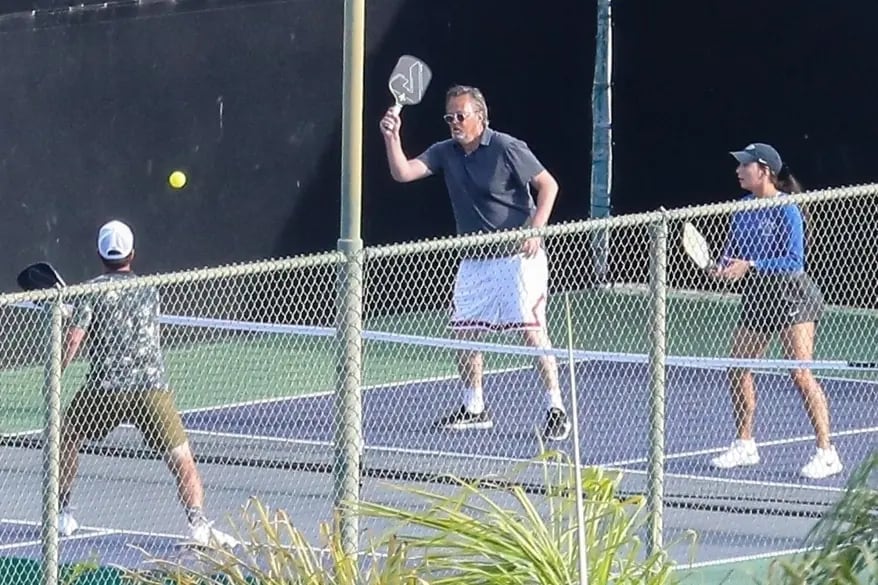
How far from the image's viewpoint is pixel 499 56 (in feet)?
50.4

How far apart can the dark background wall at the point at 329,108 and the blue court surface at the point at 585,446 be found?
2.36 metres

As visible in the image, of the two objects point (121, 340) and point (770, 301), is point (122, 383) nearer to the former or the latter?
point (121, 340)

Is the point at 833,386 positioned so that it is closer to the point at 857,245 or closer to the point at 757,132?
the point at 857,245

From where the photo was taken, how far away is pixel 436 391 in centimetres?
1193

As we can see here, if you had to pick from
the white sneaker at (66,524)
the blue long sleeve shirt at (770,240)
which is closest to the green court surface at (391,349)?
the white sneaker at (66,524)

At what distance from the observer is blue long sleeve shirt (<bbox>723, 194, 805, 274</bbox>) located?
9.43 metres

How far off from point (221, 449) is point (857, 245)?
17.8ft

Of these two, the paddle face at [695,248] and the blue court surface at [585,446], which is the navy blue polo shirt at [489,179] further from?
the paddle face at [695,248]

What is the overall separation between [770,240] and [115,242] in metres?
2.88

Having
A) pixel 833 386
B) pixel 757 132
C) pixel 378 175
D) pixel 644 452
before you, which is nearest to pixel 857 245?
pixel 757 132

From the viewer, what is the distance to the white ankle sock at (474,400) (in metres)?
10.6

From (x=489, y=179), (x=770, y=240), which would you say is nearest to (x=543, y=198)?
(x=489, y=179)

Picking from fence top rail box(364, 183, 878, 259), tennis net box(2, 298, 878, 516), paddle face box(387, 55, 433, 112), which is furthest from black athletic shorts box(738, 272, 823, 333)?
fence top rail box(364, 183, 878, 259)

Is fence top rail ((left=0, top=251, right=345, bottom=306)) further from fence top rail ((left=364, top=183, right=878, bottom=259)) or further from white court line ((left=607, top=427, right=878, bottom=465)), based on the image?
white court line ((left=607, top=427, right=878, bottom=465))
